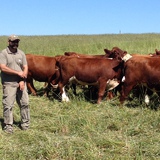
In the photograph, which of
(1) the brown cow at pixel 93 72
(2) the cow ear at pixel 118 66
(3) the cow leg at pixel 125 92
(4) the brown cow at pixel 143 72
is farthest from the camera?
(2) the cow ear at pixel 118 66

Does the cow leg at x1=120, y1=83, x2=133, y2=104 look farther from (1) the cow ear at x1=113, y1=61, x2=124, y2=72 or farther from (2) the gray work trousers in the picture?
(2) the gray work trousers

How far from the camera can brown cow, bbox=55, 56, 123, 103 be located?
9.27 metres

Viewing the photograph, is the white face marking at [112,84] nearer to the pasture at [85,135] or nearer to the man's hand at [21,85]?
the pasture at [85,135]

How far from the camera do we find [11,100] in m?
6.21

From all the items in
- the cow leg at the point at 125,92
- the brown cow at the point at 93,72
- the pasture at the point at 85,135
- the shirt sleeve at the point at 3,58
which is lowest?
the pasture at the point at 85,135

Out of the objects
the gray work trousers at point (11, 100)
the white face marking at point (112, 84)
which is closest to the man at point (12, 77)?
the gray work trousers at point (11, 100)

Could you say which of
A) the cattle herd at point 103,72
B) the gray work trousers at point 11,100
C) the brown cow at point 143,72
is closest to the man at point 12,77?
the gray work trousers at point 11,100

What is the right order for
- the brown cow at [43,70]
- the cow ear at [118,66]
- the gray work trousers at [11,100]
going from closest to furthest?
1. the gray work trousers at [11,100]
2. the cow ear at [118,66]
3. the brown cow at [43,70]

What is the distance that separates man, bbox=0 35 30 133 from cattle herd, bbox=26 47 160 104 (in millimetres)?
2924

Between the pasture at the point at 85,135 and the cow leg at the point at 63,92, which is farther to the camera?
the cow leg at the point at 63,92

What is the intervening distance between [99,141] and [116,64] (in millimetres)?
4355

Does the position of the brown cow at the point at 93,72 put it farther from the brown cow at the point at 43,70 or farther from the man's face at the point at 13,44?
the man's face at the point at 13,44

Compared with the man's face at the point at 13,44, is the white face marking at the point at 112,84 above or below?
below

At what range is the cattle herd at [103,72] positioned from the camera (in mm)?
8188
